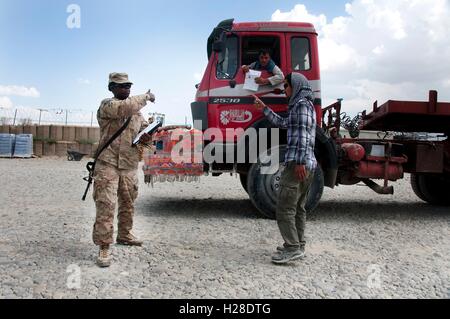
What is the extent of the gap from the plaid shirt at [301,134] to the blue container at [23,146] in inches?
686

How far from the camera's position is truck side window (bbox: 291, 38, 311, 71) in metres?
6.26

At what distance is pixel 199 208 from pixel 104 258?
3.41 m

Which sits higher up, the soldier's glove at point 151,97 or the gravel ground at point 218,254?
the soldier's glove at point 151,97

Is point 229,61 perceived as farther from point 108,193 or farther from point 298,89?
point 108,193

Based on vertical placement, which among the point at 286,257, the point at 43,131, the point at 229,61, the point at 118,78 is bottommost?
the point at 286,257

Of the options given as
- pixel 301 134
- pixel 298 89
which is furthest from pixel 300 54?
pixel 301 134

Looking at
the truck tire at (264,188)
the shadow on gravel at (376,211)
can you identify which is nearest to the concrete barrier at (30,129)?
the shadow on gravel at (376,211)

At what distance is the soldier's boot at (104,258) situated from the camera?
3907mm

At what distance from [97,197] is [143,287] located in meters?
1.07

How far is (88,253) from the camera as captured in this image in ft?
14.3

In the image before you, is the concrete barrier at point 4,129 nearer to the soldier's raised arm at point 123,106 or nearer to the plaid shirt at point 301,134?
the soldier's raised arm at point 123,106

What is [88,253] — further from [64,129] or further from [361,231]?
[64,129]

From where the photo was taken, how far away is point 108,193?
4082 mm
